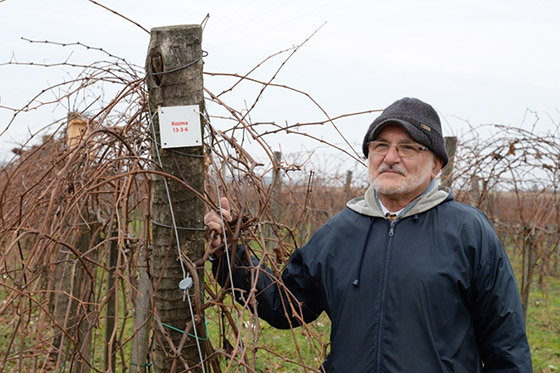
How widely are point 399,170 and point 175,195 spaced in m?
0.85

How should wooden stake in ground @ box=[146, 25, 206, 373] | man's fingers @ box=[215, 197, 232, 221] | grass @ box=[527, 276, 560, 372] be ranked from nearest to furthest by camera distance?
wooden stake in ground @ box=[146, 25, 206, 373], man's fingers @ box=[215, 197, 232, 221], grass @ box=[527, 276, 560, 372]

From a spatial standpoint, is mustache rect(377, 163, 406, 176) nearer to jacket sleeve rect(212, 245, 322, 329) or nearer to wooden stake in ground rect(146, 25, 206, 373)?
jacket sleeve rect(212, 245, 322, 329)

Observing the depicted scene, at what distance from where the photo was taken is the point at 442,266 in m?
2.03

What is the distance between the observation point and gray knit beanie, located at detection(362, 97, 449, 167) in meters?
2.19

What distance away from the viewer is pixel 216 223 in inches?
75.9

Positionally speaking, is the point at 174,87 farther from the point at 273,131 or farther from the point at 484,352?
the point at 484,352

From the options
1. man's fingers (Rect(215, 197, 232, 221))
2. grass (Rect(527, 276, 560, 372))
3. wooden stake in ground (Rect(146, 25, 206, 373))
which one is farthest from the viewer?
grass (Rect(527, 276, 560, 372))

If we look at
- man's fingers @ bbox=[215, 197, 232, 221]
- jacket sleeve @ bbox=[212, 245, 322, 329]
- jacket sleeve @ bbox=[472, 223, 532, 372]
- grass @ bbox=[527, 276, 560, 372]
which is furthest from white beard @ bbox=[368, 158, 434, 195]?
grass @ bbox=[527, 276, 560, 372]

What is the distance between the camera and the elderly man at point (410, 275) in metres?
2.01

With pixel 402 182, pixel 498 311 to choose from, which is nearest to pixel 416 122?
pixel 402 182

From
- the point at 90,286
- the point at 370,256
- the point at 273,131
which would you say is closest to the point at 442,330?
the point at 370,256

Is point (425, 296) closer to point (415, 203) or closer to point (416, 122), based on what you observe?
point (415, 203)

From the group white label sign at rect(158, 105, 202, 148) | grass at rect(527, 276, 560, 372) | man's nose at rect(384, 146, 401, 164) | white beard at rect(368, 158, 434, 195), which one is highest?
white label sign at rect(158, 105, 202, 148)

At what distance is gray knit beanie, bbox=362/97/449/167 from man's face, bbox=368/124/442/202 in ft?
0.12
